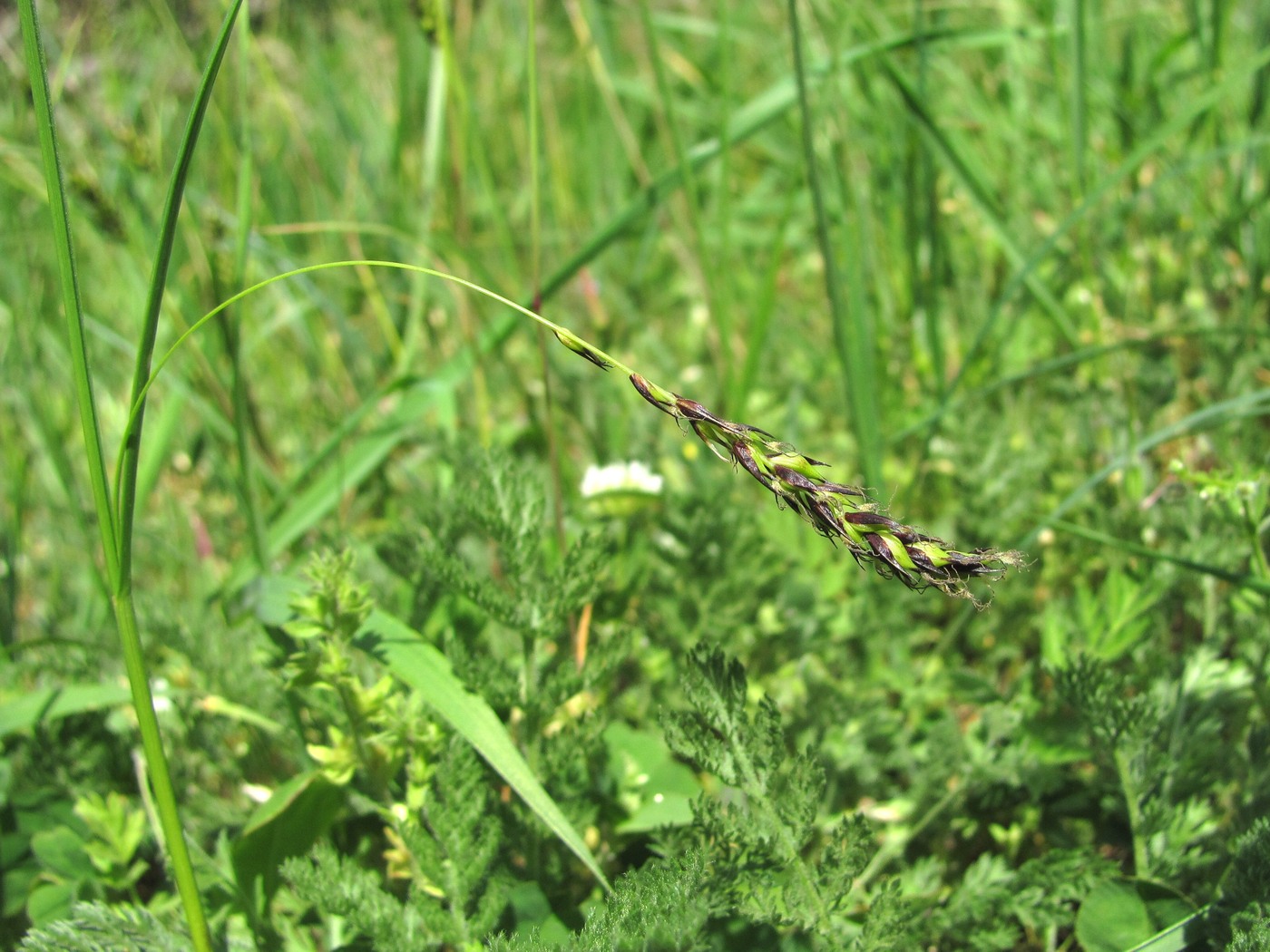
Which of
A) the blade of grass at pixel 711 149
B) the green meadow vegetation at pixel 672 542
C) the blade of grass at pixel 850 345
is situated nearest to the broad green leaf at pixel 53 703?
the green meadow vegetation at pixel 672 542

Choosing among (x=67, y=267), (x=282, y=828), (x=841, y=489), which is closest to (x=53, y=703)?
(x=282, y=828)

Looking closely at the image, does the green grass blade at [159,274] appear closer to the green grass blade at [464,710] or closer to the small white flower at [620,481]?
the green grass blade at [464,710]

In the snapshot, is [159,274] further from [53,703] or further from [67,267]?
[53,703]

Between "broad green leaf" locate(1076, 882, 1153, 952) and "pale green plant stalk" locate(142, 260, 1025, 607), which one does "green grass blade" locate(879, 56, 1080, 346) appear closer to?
"broad green leaf" locate(1076, 882, 1153, 952)

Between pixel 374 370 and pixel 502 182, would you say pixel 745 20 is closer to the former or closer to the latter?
pixel 502 182

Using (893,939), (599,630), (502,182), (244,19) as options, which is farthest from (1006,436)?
(502,182)

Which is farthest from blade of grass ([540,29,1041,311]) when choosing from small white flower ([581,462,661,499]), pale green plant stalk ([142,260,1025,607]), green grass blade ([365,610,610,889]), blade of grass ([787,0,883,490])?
pale green plant stalk ([142,260,1025,607])

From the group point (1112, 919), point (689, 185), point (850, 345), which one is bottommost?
point (1112, 919)
